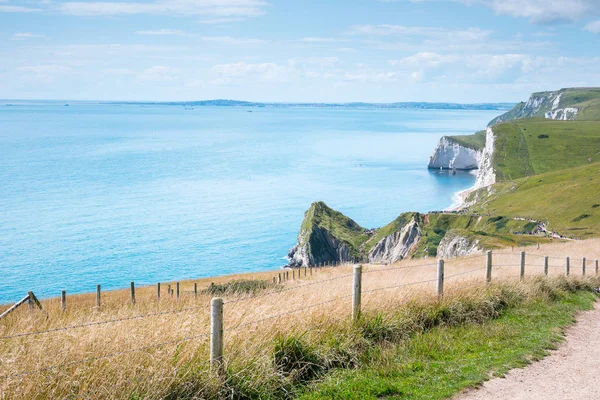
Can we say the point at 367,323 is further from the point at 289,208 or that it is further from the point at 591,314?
the point at 289,208

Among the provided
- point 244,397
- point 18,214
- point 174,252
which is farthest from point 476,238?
point 18,214

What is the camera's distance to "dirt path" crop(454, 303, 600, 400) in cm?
950

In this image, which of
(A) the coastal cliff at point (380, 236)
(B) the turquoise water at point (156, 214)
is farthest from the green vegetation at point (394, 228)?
(B) the turquoise water at point (156, 214)

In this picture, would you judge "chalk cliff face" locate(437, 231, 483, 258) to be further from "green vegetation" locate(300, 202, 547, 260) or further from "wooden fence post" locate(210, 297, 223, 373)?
"wooden fence post" locate(210, 297, 223, 373)

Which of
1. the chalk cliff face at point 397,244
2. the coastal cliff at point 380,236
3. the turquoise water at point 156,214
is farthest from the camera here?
the chalk cliff face at point 397,244

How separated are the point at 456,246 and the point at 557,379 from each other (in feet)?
258

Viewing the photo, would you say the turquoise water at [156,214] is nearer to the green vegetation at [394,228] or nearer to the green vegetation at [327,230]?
the green vegetation at [327,230]

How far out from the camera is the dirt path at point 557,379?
9.50 metres

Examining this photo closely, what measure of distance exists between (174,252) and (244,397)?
3808 inches

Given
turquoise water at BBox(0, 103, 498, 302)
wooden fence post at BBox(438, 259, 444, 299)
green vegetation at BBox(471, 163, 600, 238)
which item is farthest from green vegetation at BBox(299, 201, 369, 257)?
wooden fence post at BBox(438, 259, 444, 299)

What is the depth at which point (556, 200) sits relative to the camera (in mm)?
129500

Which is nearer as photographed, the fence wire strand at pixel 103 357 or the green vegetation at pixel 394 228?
the fence wire strand at pixel 103 357

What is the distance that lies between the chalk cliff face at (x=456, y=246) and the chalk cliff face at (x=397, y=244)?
50.1ft

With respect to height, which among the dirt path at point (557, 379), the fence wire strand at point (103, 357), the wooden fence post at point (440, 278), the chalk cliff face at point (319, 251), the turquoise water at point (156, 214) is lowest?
the chalk cliff face at point (319, 251)
